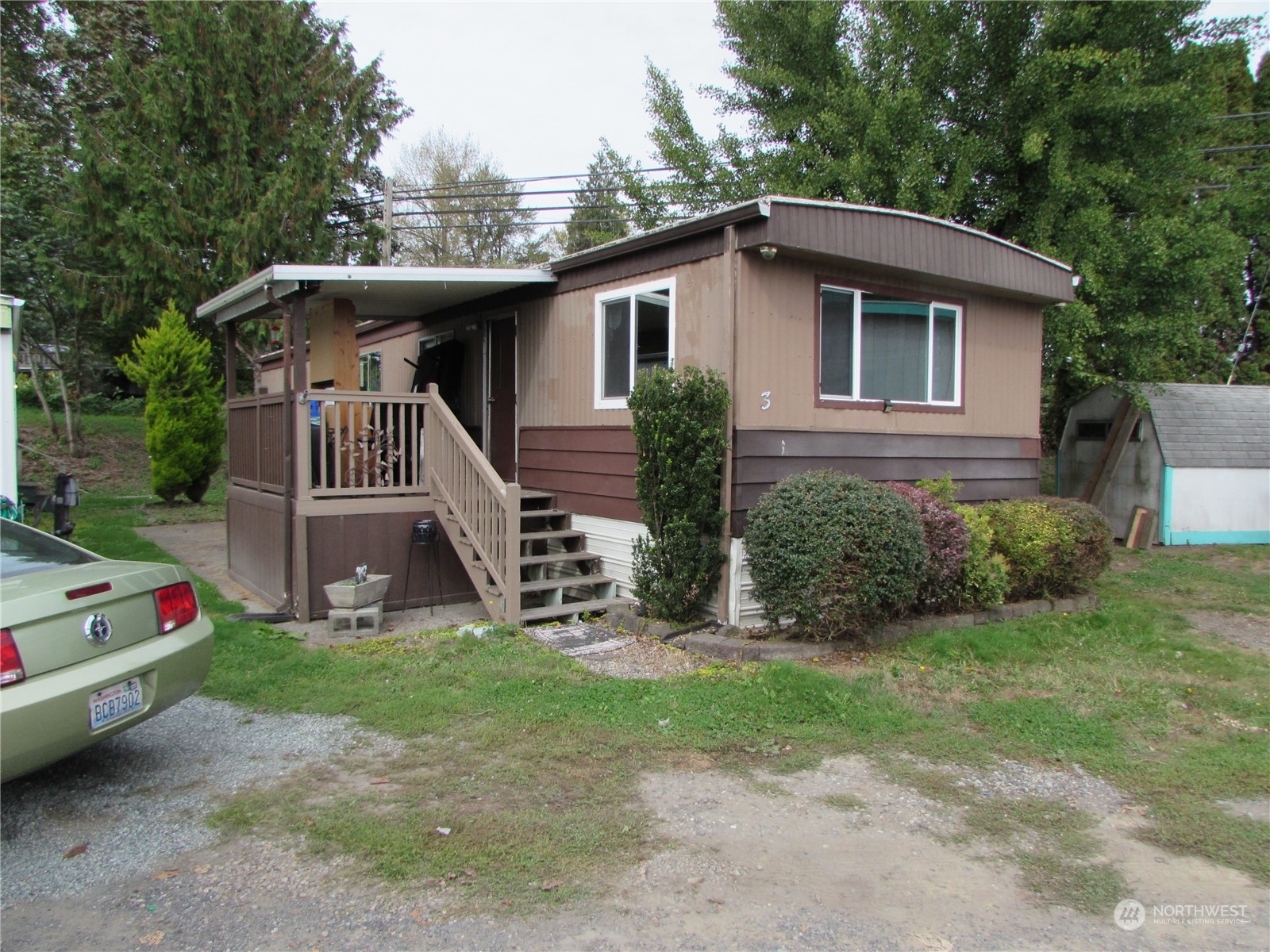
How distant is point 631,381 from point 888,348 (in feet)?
7.67

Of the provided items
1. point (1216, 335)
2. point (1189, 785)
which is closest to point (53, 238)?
point (1189, 785)

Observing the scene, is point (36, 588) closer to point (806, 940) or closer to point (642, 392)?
point (806, 940)

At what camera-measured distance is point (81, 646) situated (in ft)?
11.3

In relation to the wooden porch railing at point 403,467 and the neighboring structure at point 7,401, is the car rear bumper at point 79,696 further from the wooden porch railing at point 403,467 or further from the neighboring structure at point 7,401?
the neighboring structure at point 7,401

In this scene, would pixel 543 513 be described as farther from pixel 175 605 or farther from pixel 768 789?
pixel 768 789

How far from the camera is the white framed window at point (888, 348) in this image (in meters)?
7.24

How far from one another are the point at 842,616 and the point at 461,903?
11.9ft

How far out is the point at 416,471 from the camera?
8.09m

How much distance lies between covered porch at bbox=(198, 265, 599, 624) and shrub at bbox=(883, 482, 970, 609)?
2.97 metres

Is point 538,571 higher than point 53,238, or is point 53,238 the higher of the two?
point 53,238

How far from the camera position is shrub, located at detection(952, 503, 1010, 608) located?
703cm

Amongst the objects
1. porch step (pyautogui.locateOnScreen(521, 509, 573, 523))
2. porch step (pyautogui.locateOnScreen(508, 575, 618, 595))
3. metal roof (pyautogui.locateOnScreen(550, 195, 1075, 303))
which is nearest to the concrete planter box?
porch step (pyautogui.locateOnScreen(508, 575, 618, 595))

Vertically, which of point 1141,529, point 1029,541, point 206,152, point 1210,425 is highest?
point 206,152

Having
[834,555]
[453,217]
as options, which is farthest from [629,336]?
[453,217]
